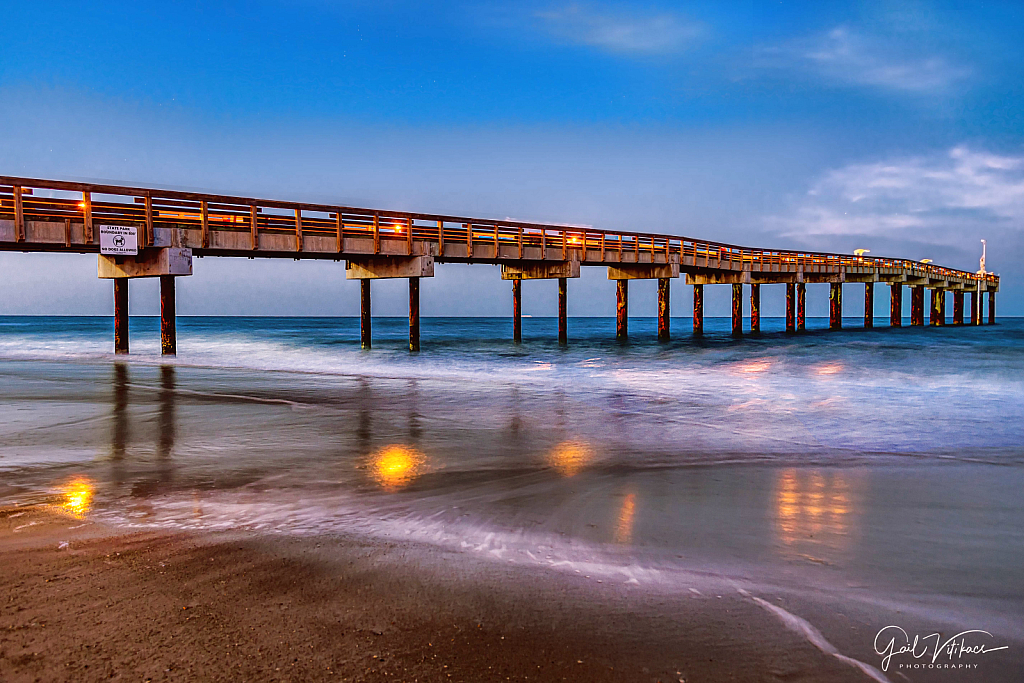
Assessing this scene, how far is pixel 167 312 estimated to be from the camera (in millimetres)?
22578

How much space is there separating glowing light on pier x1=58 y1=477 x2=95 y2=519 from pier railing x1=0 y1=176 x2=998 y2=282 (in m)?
14.4

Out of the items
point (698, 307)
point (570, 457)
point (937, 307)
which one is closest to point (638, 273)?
point (698, 307)

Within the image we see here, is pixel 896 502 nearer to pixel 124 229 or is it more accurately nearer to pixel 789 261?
pixel 124 229

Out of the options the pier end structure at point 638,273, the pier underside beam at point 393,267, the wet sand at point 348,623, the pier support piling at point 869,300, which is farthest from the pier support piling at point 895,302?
the wet sand at point 348,623

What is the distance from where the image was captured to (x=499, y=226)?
2609 centimetres

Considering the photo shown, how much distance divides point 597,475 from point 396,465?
1.99 metres

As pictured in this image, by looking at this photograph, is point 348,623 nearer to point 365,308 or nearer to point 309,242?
point 309,242

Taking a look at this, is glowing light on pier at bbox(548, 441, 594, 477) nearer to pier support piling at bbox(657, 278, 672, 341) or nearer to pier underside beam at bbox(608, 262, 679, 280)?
pier underside beam at bbox(608, 262, 679, 280)

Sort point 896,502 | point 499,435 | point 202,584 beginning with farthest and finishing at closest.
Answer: point 499,435 → point 896,502 → point 202,584

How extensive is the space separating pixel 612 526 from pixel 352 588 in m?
A: 1.95

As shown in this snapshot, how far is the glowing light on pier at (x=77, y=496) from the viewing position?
5062mm

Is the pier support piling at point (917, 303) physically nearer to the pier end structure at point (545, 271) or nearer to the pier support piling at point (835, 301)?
the pier support piling at point (835, 301)

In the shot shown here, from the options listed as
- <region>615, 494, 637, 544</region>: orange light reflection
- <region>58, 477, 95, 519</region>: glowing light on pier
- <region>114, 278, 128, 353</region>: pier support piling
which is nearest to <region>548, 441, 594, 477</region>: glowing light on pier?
<region>615, 494, 637, 544</region>: orange light reflection

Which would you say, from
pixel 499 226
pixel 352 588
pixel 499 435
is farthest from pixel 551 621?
pixel 499 226
